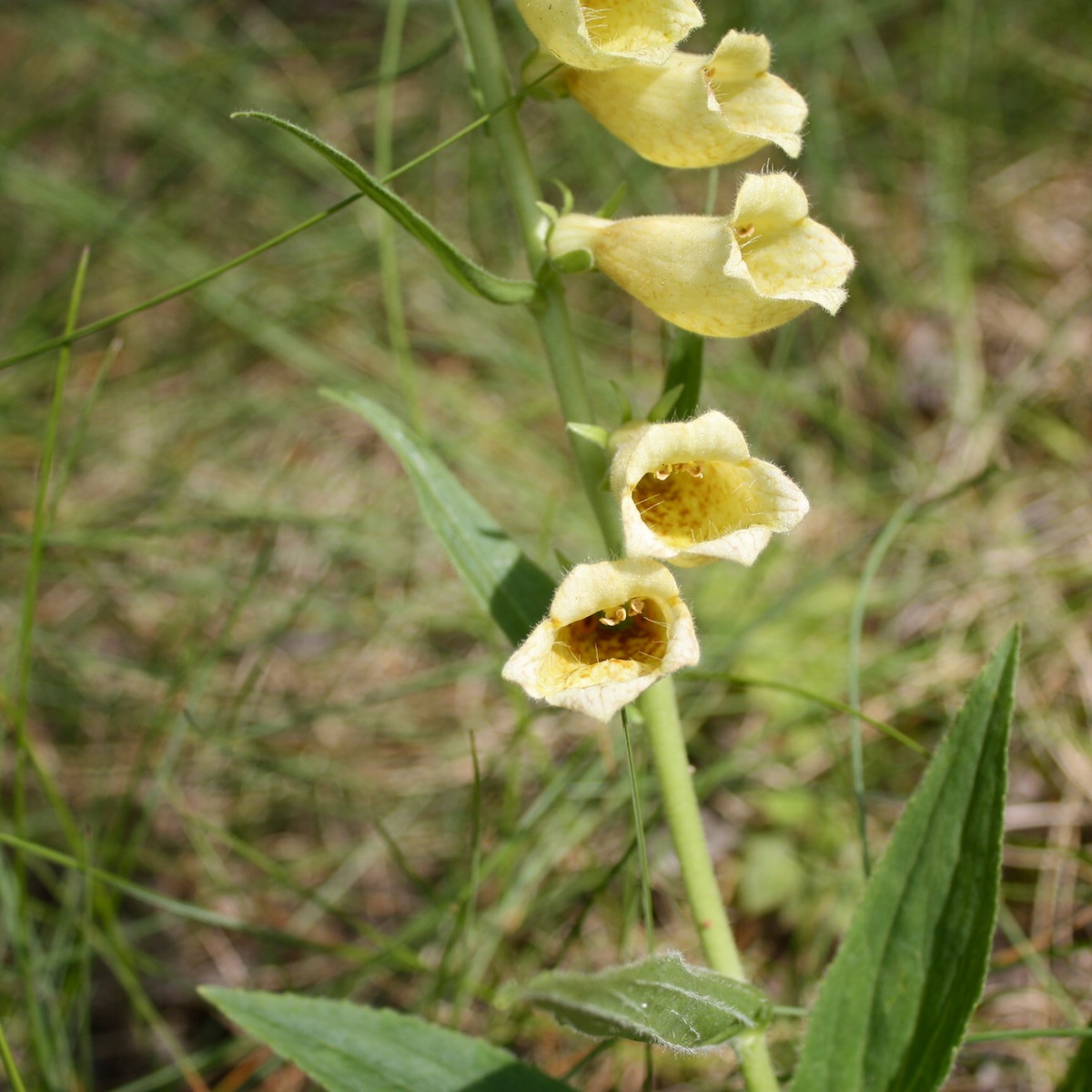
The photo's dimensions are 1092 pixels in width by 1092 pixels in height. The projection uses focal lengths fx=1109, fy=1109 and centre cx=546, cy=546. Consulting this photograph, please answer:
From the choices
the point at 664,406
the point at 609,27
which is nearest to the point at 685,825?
the point at 664,406

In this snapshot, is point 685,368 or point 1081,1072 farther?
point 685,368

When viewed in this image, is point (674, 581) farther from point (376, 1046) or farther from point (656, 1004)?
point (376, 1046)

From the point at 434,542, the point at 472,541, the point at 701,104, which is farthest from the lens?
the point at 434,542

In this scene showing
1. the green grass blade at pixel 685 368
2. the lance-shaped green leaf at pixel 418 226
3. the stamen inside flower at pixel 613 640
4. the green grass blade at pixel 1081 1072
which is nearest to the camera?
the lance-shaped green leaf at pixel 418 226

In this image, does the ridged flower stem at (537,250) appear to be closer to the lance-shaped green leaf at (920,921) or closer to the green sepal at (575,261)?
the green sepal at (575,261)

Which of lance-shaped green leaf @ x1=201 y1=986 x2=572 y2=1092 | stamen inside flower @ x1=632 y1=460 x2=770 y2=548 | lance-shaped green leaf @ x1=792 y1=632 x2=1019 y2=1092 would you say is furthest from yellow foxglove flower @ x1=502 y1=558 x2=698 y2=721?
lance-shaped green leaf @ x1=201 y1=986 x2=572 y2=1092

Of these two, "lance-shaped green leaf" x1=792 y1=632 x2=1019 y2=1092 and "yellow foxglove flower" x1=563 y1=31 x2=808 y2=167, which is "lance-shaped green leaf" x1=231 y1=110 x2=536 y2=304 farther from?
"lance-shaped green leaf" x1=792 y1=632 x2=1019 y2=1092

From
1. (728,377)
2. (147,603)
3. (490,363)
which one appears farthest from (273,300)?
(728,377)

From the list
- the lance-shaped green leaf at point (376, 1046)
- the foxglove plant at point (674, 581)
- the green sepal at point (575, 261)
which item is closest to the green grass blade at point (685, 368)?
the foxglove plant at point (674, 581)
